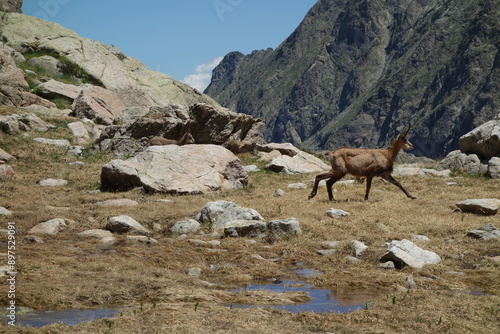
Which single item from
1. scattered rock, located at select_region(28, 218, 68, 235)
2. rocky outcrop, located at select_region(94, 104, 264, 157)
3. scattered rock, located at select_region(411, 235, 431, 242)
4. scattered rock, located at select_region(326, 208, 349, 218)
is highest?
rocky outcrop, located at select_region(94, 104, 264, 157)

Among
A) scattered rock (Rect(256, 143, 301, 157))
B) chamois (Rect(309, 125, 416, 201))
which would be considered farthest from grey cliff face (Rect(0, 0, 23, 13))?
chamois (Rect(309, 125, 416, 201))

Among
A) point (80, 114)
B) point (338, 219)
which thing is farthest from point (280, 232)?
point (80, 114)

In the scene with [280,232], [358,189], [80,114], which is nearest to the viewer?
[280,232]

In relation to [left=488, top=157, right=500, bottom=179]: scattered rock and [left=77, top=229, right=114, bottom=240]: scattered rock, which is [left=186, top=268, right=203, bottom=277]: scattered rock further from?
[left=488, top=157, right=500, bottom=179]: scattered rock

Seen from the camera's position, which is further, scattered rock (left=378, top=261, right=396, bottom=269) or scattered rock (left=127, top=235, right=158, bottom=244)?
scattered rock (left=127, top=235, right=158, bottom=244)

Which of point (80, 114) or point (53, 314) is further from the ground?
point (80, 114)

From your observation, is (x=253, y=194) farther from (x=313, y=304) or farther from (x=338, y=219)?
(x=313, y=304)

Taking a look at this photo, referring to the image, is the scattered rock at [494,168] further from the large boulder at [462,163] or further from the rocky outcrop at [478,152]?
the large boulder at [462,163]

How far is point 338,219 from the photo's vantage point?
1483 centimetres

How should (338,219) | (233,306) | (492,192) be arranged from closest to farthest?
(233,306) → (338,219) → (492,192)

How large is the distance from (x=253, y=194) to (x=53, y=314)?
42.5 ft

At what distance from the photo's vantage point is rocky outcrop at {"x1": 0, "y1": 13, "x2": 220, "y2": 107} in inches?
1598

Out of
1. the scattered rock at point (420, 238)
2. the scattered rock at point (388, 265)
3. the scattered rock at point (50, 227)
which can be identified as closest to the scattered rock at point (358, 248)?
the scattered rock at point (388, 265)

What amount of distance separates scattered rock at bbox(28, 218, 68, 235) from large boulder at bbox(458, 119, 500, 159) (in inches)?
770
